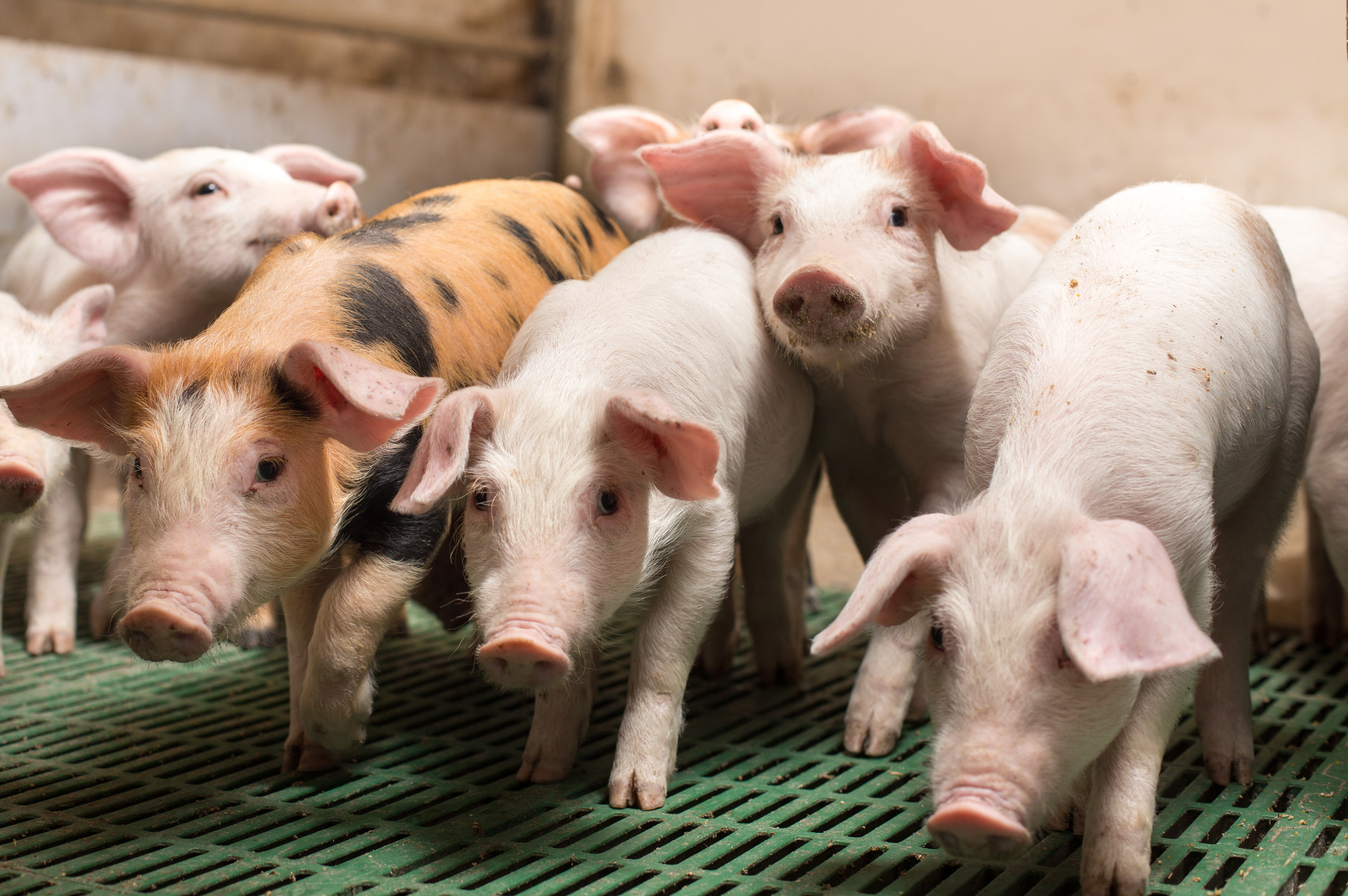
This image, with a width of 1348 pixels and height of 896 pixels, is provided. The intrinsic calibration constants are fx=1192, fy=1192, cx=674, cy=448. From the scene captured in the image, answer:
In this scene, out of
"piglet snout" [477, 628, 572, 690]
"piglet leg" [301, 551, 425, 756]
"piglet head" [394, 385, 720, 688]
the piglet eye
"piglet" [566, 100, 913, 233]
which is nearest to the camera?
"piglet snout" [477, 628, 572, 690]

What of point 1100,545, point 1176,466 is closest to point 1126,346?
point 1176,466

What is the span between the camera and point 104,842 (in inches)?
94.4

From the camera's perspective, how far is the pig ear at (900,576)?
199 centimetres

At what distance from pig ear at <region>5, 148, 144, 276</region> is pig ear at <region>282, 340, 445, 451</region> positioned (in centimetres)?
191

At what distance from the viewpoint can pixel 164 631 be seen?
216cm

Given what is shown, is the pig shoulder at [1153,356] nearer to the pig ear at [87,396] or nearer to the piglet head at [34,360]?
the pig ear at [87,396]

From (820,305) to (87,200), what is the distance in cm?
265

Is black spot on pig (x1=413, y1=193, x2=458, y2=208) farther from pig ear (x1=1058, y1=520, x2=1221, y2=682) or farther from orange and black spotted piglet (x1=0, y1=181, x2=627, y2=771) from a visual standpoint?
pig ear (x1=1058, y1=520, x2=1221, y2=682)

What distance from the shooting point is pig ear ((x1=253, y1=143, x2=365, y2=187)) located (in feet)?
13.8

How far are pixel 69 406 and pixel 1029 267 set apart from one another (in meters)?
2.68

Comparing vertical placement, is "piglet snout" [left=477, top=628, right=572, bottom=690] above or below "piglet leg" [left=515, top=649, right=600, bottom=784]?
above

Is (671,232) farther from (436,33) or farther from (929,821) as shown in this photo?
(436,33)

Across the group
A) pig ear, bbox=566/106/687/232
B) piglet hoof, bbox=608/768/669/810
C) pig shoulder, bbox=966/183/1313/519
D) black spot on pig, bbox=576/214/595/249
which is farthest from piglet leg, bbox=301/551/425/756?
pig ear, bbox=566/106/687/232

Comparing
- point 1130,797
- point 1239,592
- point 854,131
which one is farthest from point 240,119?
point 1130,797
